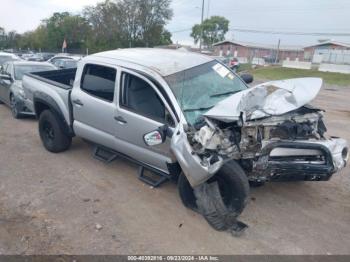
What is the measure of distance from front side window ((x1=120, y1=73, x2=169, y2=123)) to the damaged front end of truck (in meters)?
0.73

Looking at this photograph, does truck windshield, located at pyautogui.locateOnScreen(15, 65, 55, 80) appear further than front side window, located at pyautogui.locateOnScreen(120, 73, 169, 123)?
Yes

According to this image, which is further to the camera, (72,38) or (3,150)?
(72,38)

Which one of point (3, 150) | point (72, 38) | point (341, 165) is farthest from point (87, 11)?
point (341, 165)

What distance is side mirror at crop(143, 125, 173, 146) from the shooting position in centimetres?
407

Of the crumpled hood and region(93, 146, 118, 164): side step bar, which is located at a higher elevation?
the crumpled hood

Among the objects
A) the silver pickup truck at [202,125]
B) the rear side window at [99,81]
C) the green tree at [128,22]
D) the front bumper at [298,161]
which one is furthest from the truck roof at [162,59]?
the green tree at [128,22]

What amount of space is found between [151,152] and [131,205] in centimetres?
71

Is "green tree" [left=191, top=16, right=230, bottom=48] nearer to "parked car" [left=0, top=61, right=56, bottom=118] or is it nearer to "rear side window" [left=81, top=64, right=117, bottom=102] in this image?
"parked car" [left=0, top=61, right=56, bottom=118]

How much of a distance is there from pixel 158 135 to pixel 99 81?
158 cm

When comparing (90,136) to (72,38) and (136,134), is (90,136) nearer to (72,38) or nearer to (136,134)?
(136,134)

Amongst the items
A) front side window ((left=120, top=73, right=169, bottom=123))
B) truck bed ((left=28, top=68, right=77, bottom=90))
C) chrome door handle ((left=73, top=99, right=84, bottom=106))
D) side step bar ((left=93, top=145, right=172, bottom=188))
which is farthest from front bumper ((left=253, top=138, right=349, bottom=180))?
truck bed ((left=28, top=68, right=77, bottom=90))

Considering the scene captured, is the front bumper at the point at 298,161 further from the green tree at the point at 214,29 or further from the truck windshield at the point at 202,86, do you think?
the green tree at the point at 214,29

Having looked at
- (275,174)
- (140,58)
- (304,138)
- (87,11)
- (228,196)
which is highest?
(87,11)

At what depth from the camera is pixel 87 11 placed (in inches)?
2260
